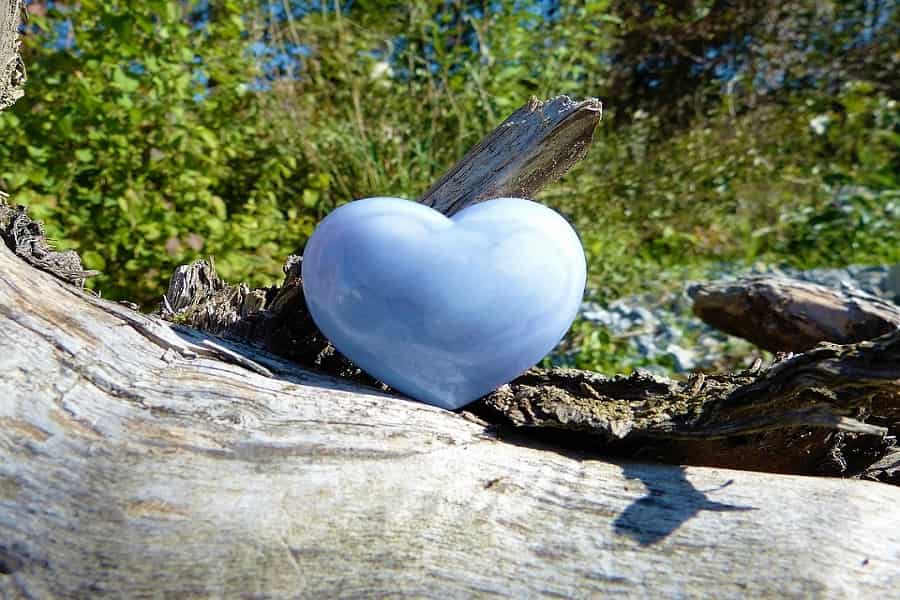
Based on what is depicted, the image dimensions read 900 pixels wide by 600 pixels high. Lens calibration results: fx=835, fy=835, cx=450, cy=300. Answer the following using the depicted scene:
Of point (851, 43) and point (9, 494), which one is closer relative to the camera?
point (9, 494)

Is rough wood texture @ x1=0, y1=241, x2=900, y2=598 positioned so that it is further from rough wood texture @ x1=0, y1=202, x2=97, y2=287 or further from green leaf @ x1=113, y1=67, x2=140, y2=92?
green leaf @ x1=113, y1=67, x2=140, y2=92

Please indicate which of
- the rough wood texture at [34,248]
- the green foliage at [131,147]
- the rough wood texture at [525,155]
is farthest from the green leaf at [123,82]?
the rough wood texture at [525,155]

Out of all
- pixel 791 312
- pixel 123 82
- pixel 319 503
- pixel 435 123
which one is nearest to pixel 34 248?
pixel 319 503

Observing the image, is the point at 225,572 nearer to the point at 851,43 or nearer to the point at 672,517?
the point at 672,517

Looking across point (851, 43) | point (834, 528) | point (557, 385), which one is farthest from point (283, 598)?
point (851, 43)

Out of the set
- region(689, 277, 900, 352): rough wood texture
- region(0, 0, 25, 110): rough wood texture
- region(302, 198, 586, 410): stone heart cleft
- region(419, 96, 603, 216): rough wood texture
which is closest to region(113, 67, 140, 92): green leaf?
region(0, 0, 25, 110): rough wood texture

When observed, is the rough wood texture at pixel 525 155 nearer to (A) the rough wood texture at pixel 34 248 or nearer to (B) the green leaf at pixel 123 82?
(A) the rough wood texture at pixel 34 248

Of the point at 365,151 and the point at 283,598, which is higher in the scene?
the point at 365,151
